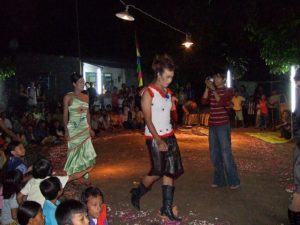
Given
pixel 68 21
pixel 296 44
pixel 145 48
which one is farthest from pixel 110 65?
pixel 296 44

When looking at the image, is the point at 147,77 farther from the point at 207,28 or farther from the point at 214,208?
the point at 214,208

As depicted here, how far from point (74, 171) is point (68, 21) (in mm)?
19699

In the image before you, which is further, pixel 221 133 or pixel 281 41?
pixel 281 41

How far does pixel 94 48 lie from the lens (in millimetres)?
24672

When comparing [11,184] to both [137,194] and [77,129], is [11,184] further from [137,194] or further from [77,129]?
[77,129]

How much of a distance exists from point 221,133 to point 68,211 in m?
3.61

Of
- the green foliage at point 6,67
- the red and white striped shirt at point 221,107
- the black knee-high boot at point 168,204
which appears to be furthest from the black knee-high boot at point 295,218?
the green foliage at point 6,67

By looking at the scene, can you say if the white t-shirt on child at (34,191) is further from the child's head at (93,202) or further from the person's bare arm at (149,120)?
the person's bare arm at (149,120)

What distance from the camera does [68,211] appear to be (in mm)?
3547

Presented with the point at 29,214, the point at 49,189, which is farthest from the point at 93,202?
the point at 29,214

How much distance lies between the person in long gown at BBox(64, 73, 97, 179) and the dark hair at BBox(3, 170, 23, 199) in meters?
1.53

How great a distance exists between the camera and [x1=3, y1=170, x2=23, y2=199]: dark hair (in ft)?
17.0

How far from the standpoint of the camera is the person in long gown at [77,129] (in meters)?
6.70

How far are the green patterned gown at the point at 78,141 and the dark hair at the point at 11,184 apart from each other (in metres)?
1.53
